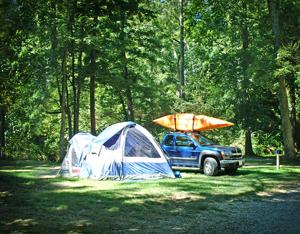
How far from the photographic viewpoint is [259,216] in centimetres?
899

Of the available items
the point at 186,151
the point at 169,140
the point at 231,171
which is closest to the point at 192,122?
the point at 169,140

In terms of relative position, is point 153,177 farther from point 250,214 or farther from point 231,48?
point 231,48

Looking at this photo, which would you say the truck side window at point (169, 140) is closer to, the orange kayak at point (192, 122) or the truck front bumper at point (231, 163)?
the orange kayak at point (192, 122)

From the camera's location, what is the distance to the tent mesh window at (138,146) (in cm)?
1519

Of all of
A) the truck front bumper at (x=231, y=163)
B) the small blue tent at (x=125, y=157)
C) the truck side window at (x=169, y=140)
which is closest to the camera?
the small blue tent at (x=125, y=157)

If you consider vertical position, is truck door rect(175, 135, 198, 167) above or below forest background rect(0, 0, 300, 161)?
below

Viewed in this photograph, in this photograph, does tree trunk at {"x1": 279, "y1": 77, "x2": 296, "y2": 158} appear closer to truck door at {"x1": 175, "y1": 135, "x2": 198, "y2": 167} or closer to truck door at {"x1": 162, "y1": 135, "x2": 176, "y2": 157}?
truck door at {"x1": 175, "y1": 135, "x2": 198, "y2": 167}

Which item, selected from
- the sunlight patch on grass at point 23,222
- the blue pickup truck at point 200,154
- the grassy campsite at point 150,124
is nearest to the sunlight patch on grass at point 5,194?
the grassy campsite at point 150,124

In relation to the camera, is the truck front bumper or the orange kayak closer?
the truck front bumper

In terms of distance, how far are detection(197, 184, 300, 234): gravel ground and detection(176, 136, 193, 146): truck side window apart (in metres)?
5.87

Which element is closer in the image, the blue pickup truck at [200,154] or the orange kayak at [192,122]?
the blue pickup truck at [200,154]

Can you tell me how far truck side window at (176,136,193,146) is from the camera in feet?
57.7

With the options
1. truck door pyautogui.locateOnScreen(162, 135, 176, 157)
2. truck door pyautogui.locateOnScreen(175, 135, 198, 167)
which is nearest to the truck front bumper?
truck door pyautogui.locateOnScreen(175, 135, 198, 167)

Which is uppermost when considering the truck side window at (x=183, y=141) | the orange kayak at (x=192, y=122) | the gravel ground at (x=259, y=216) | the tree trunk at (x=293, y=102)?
the tree trunk at (x=293, y=102)
